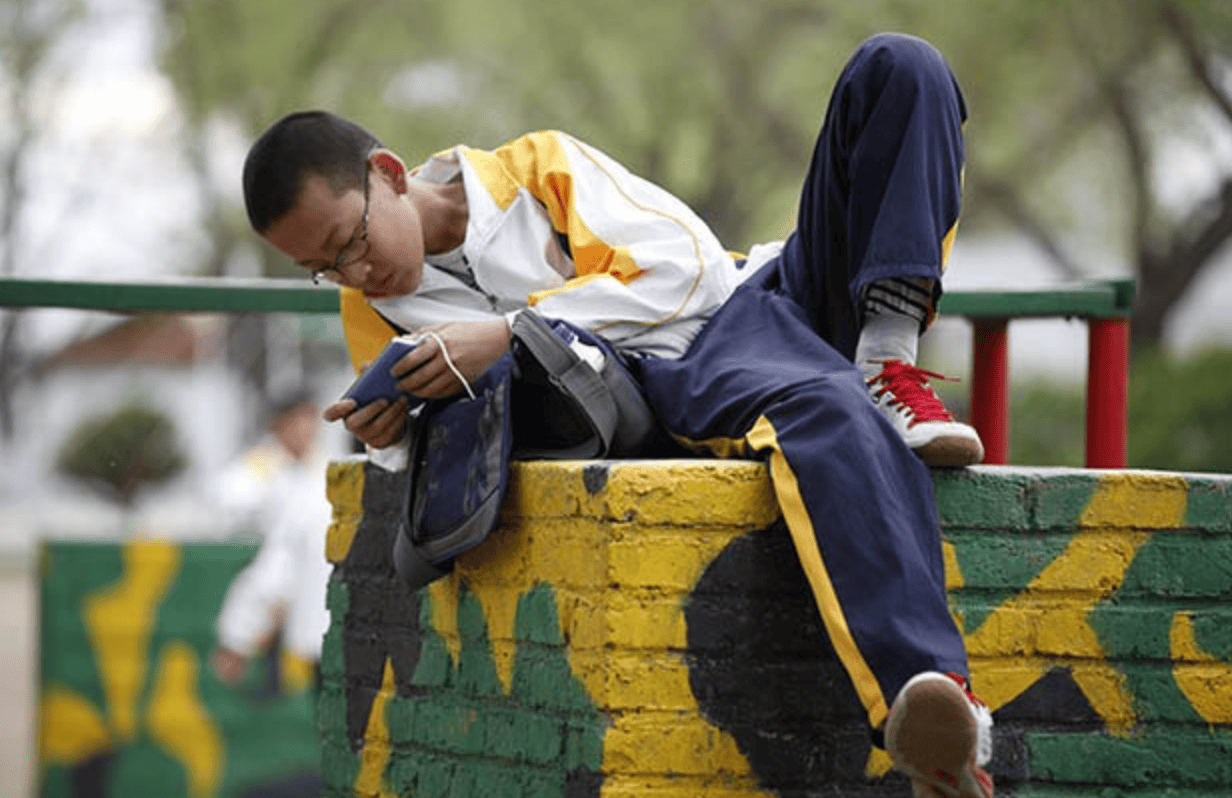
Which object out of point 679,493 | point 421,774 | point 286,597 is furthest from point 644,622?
point 286,597

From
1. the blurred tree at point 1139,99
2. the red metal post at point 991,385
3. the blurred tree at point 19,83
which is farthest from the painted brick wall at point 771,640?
the blurred tree at point 19,83

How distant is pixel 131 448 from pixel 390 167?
2270 centimetres

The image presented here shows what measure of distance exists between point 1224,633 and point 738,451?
0.86 metres

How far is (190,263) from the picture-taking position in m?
24.9

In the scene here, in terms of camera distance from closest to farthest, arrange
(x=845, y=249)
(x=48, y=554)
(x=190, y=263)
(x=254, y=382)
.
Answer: (x=845, y=249) → (x=48, y=554) → (x=190, y=263) → (x=254, y=382)

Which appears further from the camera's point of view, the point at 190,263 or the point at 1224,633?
the point at 190,263

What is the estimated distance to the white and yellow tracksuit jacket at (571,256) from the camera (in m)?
3.78

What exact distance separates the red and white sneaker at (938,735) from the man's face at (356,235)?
51.4 inches

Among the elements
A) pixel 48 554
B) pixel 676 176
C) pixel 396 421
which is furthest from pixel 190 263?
pixel 396 421

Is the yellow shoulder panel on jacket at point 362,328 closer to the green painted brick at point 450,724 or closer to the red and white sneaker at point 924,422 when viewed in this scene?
the green painted brick at point 450,724

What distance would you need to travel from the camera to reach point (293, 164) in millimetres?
3756

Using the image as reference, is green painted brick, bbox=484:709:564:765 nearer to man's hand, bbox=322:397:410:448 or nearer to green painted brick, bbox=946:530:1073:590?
man's hand, bbox=322:397:410:448

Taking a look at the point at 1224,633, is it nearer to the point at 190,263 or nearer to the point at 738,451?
the point at 738,451

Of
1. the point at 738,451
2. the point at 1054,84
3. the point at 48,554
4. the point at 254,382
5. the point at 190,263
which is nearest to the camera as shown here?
the point at 738,451
